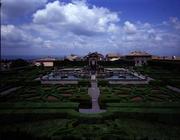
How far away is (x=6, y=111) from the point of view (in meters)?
13.4

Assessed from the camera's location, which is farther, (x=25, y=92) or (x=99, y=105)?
(x=25, y=92)

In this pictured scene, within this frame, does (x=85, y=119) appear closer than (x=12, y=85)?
Yes

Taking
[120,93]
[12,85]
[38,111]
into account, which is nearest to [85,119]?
[38,111]

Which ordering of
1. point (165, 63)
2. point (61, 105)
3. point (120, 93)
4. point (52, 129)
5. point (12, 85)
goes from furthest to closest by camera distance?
point (165, 63)
point (12, 85)
point (120, 93)
point (61, 105)
point (52, 129)

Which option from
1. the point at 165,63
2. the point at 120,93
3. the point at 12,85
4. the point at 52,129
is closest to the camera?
the point at 52,129

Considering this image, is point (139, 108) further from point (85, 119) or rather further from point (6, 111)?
point (6, 111)

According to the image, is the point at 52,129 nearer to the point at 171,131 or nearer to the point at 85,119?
the point at 85,119

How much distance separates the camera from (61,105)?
14.3 metres

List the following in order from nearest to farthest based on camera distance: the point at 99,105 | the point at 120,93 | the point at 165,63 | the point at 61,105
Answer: the point at 61,105, the point at 99,105, the point at 120,93, the point at 165,63

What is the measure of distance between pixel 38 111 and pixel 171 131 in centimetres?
740

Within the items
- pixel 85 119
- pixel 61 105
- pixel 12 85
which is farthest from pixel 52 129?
pixel 12 85

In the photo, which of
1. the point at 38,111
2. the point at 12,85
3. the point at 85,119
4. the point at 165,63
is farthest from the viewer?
the point at 165,63

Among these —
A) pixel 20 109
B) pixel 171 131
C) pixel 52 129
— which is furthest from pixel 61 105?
pixel 171 131

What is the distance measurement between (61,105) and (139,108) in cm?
485
